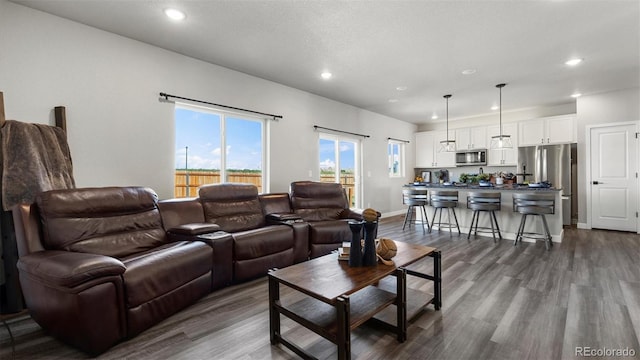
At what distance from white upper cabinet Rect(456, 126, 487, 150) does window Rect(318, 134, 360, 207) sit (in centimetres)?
305

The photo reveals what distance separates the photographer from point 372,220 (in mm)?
2047

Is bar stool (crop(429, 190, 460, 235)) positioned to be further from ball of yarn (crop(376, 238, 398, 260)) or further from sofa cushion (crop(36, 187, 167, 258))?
sofa cushion (crop(36, 187, 167, 258))

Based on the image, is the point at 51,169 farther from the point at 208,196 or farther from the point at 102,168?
the point at 208,196

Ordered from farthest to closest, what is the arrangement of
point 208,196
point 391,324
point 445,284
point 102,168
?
point 208,196
point 102,168
point 445,284
point 391,324

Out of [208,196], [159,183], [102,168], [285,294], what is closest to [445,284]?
[285,294]

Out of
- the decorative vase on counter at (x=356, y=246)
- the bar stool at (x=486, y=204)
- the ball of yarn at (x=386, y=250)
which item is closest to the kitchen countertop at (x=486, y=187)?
the bar stool at (x=486, y=204)

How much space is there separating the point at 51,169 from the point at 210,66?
7.38ft

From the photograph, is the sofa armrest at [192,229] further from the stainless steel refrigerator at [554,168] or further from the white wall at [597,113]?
the white wall at [597,113]

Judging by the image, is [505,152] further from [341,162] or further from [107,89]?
[107,89]

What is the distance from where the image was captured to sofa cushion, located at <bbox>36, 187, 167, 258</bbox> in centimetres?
219

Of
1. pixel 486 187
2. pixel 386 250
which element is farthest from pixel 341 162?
pixel 386 250

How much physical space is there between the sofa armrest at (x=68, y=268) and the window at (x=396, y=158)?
6.70m

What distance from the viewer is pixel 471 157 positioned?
7.36 meters

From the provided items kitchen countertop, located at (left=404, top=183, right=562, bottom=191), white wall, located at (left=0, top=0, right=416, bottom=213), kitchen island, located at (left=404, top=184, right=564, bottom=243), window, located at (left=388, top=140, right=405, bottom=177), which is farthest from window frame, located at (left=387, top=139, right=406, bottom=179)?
white wall, located at (left=0, top=0, right=416, bottom=213)
